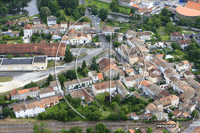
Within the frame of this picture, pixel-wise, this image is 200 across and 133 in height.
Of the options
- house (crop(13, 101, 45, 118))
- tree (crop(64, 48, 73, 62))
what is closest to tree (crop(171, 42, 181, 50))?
tree (crop(64, 48, 73, 62))

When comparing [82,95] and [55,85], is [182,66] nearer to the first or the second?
[82,95]

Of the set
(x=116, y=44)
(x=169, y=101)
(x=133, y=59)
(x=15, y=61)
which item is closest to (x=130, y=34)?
(x=116, y=44)

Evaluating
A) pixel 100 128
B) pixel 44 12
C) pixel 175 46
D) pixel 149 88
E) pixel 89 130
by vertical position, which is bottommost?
pixel 89 130

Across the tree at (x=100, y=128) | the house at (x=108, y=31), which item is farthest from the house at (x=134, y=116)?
the house at (x=108, y=31)

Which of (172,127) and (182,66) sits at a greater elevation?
(182,66)

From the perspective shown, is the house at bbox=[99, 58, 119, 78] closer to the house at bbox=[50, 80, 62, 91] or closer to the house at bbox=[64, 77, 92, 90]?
the house at bbox=[64, 77, 92, 90]

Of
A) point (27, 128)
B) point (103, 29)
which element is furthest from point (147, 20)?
point (27, 128)

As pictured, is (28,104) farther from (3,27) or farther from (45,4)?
(45,4)

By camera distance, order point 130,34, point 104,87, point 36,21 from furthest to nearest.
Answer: point 36,21 < point 130,34 < point 104,87
